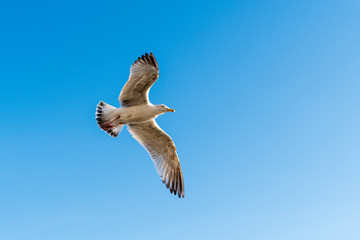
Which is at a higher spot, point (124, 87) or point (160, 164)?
point (124, 87)

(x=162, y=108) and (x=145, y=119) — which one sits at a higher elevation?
(x=162, y=108)

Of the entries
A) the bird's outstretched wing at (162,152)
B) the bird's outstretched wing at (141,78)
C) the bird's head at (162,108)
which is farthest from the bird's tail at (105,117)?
the bird's head at (162,108)

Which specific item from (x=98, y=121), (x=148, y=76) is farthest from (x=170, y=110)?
(x=98, y=121)

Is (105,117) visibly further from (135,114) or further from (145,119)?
(145,119)

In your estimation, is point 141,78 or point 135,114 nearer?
point 141,78

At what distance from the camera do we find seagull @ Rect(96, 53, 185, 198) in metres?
10.4

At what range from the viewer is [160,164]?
470 inches

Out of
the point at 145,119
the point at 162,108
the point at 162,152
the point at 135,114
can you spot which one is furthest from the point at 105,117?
the point at 162,152

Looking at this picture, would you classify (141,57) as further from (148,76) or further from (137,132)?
(137,132)

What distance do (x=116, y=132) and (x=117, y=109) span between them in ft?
2.82

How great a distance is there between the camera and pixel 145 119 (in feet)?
35.7

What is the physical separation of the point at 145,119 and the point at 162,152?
1.49 m

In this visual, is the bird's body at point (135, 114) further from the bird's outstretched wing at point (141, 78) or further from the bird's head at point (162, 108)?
the bird's outstretched wing at point (141, 78)

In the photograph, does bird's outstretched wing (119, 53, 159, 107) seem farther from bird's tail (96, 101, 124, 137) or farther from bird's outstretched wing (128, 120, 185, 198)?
bird's outstretched wing (128, 120, 185, 198)
